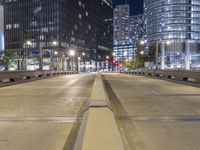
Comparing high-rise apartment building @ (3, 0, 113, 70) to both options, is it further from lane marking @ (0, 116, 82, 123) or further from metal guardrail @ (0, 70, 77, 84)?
lane marking @ (0, 116, 82, 123)

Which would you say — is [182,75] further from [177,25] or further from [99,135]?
[177,25]

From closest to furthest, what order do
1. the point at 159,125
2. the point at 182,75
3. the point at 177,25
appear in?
the point at 159,125 → the point at 182,75 → the point at 177,25

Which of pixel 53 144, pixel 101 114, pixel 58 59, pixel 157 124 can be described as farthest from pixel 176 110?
pixel 58 59

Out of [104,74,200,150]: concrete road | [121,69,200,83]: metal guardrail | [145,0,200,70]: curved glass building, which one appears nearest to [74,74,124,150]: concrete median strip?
[104,74,200,150]: concrete road

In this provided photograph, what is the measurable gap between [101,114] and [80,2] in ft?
534

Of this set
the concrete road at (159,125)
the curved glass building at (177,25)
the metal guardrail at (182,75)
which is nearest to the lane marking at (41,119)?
the concrete road at (159,125)

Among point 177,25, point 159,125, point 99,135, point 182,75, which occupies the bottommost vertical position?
point 159,125

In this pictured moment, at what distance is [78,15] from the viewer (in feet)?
532

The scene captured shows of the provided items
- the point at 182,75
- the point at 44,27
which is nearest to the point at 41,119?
the point at 182,75

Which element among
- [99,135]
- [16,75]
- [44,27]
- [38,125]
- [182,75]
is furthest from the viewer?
[44,27]

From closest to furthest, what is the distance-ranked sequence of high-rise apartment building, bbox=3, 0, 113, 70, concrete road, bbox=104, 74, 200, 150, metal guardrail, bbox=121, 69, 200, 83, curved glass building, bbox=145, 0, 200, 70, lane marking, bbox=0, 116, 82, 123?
1. concrete road, bbox=104, 74, 200, 150
2. lane marking, bbox=0, 116, 82, 123
3. metal guardrail, bbox=121, 69, 200, 83
4. curved glass building, bbox=145, 0, 200, 70
5. high-rise apartment building, bbox=3, 0, 113, 70

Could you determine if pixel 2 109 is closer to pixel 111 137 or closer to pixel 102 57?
pixel 111 137

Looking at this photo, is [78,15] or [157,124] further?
[78,15]

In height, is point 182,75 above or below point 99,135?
above
